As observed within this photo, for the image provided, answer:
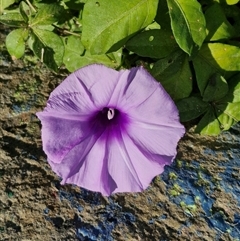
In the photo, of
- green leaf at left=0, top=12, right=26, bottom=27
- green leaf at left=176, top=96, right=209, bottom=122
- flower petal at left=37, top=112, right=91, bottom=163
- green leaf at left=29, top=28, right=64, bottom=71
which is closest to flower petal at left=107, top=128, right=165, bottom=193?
flower petal at left=37, top=112, right=91, bottom=163

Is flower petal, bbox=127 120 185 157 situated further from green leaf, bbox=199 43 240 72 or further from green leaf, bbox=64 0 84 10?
green leaf, bbox=64 0 84 10

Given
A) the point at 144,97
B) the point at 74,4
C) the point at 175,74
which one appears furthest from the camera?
the point at 74,4

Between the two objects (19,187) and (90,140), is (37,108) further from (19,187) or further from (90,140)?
(90,140)

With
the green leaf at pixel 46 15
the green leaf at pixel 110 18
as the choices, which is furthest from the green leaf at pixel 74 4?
the green leaf at pixel 110 18

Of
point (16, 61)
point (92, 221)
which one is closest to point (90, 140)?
point (92, 221)

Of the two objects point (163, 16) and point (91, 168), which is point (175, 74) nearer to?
point (163, 16)

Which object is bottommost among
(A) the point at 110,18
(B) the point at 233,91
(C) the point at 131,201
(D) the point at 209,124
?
(C) the point at 131,201

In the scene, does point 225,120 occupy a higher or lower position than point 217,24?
lower

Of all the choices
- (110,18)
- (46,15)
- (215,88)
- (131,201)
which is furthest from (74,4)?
(131,201)
